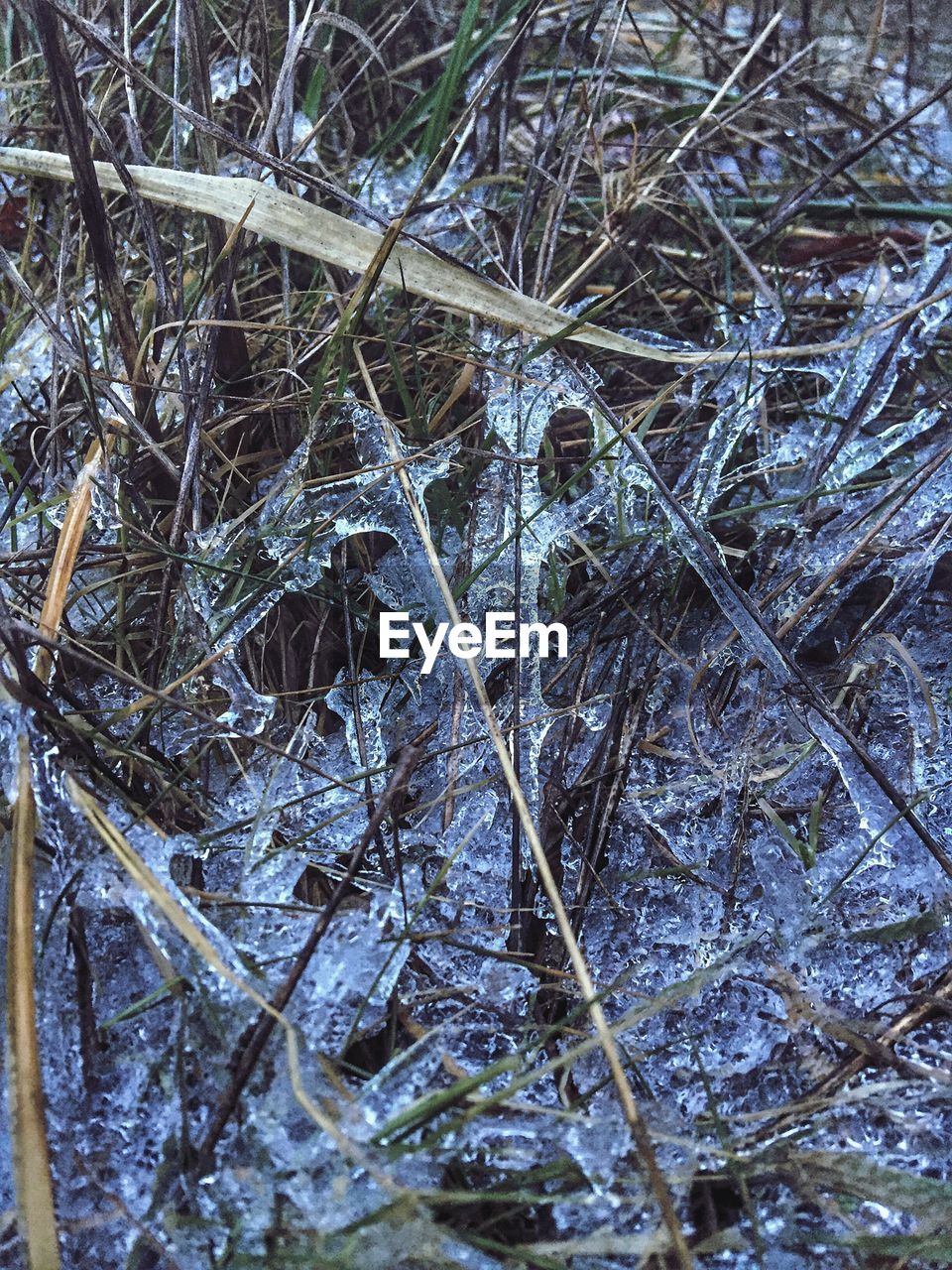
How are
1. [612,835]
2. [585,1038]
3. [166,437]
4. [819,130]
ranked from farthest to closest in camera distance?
1. [819,130]
2. [166,437]
3. [612,835]
4. [585,1038]

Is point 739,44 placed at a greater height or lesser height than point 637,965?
greater

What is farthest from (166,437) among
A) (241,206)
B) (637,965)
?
(637,965)

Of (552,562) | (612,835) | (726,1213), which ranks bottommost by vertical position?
(726,1213)

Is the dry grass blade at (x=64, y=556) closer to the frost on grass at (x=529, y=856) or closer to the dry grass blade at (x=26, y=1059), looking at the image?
the frost on grass at (x=529, y=856)

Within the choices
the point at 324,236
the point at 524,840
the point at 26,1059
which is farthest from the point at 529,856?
the point at 324,236

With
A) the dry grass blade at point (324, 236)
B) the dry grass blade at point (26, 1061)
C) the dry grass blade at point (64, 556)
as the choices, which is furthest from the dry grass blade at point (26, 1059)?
the dry grass blade at point (324, 236)

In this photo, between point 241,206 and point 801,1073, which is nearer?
point 801,1073

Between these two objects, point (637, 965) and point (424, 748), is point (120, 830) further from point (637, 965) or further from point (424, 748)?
point (637, 965)

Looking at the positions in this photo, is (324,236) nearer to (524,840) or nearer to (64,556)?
(64,556)
